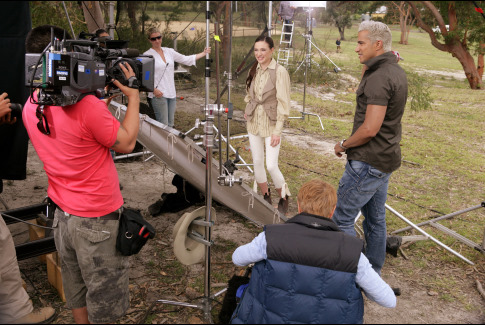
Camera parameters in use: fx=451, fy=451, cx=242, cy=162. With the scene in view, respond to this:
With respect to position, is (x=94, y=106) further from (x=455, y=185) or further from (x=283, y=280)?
(x=455, y=185)

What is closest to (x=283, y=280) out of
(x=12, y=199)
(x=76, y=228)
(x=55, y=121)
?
(x=76, y=228)

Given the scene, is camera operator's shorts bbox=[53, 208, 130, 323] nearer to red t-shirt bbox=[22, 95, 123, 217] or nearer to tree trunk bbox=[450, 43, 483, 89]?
red t-shirt bbox=[22, 95, 123, 217]

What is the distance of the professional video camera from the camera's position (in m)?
2.03

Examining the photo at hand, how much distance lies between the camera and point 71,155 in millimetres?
2182

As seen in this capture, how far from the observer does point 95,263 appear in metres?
2.26

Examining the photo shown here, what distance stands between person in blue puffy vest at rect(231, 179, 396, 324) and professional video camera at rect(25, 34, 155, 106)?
108cm

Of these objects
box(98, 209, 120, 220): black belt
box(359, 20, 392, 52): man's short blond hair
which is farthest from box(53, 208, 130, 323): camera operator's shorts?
box(359, 20, 392, 52): man's short blond hair

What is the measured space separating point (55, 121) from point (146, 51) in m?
3.96

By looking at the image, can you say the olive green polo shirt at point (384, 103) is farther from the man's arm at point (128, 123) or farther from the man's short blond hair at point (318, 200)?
the man's arm at point (128, 123)

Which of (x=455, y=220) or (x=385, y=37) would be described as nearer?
(x=385, y=37)

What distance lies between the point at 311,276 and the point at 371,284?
1.05 ft

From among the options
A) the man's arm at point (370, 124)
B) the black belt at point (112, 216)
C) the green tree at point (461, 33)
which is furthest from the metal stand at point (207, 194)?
the green tree at point (461, 33)

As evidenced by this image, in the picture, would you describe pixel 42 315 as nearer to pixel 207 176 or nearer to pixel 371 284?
pixel 207 176

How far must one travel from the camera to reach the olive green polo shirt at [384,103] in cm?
288
